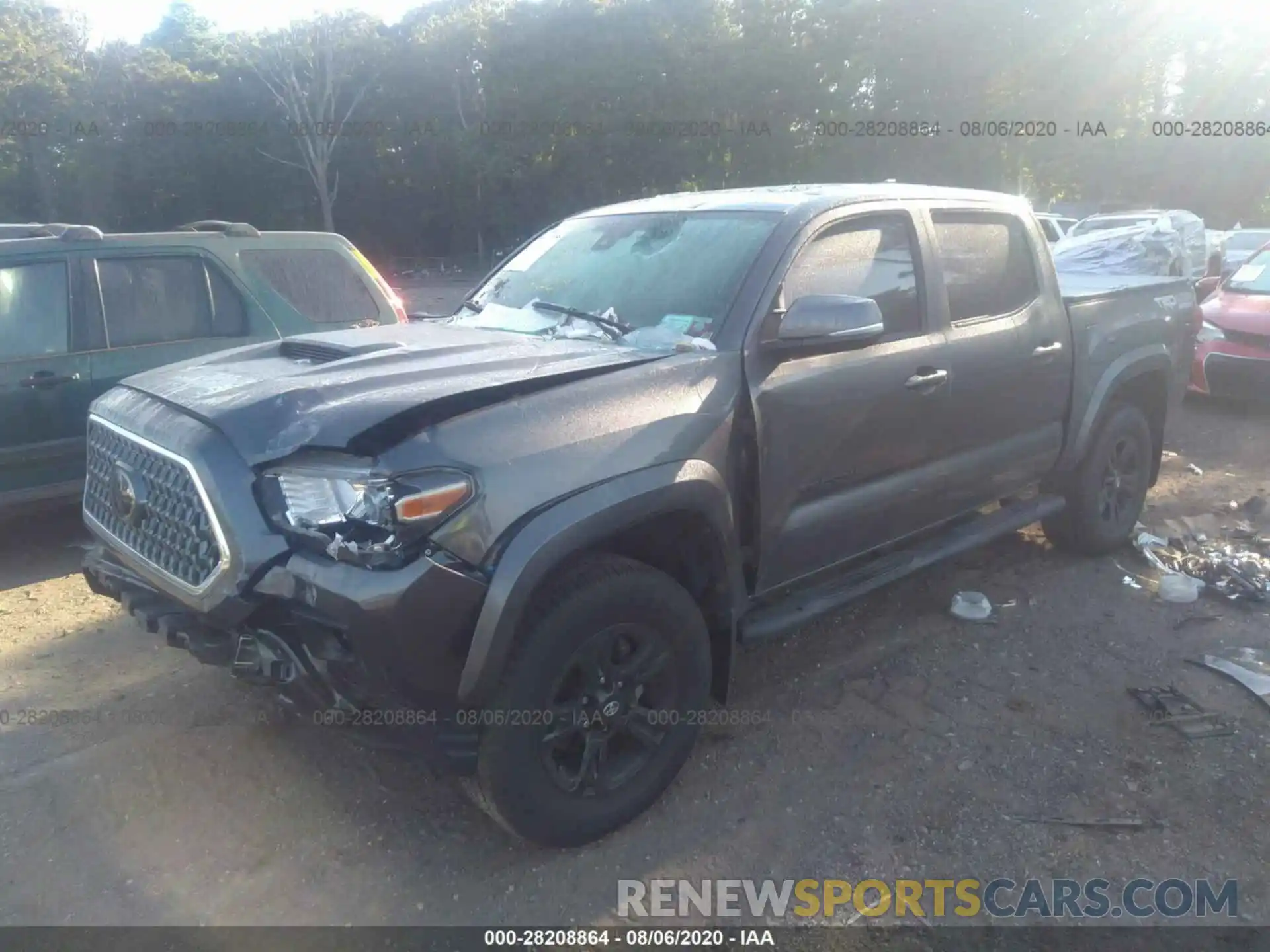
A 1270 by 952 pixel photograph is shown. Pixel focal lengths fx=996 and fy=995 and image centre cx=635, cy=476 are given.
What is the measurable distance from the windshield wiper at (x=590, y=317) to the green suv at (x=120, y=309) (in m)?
2.88

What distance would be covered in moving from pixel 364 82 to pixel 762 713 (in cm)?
3813

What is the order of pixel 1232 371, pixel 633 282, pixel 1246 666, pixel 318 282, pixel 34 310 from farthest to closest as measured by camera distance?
pixel 1232 371 → pixel 318 282 → pixel 34 310 → pixel 1246 666 → pixel 633 282

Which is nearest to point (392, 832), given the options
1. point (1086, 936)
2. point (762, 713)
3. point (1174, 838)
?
point (762, 713)

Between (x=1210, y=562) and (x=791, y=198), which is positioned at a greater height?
(x=791, y=198)

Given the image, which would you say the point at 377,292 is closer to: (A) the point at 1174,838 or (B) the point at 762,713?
(B) the point at 762,713

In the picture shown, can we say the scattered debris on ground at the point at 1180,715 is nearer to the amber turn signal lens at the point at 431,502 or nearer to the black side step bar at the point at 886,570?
the black side step bar at the point at 886,570

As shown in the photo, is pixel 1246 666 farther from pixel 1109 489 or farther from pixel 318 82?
pixel 318 82

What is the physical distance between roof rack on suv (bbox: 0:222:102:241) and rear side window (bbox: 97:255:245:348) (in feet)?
0.50

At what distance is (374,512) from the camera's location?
99.1 inches

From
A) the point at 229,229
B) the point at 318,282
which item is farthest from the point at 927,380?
the point at 229,229

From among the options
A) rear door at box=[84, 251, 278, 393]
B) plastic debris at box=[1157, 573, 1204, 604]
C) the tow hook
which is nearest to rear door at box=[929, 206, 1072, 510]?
plastic debris at box=[1157, 573, 1204, 604]

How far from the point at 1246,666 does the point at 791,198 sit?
277 centimetres

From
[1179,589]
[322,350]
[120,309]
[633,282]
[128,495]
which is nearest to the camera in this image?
[128,495]

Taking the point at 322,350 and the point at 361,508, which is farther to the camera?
the point at 322,350
